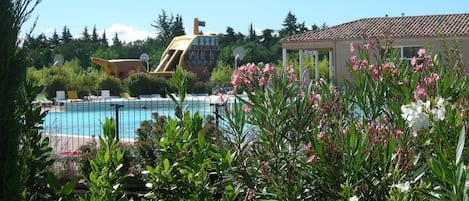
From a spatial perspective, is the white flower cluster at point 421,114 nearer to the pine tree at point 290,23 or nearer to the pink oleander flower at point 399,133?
the pink oleander flower at point 399,133

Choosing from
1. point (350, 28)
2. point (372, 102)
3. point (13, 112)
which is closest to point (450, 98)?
point (372, 102)

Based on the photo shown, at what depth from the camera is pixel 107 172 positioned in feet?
9.66

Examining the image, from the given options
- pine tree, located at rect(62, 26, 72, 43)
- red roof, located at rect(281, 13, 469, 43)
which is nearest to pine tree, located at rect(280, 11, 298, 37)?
pine tree, located at rect(62, 26, 72, 43)

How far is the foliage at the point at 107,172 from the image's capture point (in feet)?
9.42

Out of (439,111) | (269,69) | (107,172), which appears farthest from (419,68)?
(107,172)

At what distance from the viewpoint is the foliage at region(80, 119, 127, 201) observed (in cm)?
287

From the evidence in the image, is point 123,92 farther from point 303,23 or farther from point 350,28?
point 303,23

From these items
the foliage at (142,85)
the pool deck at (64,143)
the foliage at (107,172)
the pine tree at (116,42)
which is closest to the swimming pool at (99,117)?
the pool deck at (64,143)

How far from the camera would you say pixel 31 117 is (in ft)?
10.4

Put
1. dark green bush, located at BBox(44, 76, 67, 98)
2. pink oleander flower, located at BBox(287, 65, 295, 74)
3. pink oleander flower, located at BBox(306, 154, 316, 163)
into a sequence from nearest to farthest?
pink oleander flower, located at BBox(306, 154, 316, 163) < pink oleander flower, located at BBox(287, 65, 295, 74) < dark green bush, located at BBox(44, 76, 67, 98)

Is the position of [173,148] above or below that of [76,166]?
above

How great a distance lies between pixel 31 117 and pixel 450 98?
6.53 ft

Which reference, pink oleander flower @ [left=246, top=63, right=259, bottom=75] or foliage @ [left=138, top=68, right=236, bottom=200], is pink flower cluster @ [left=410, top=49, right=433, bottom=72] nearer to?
pink oleander flower @ [left=246, top=63, right=259, bottom=75]

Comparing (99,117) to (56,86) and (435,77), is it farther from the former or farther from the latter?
(56,86)
